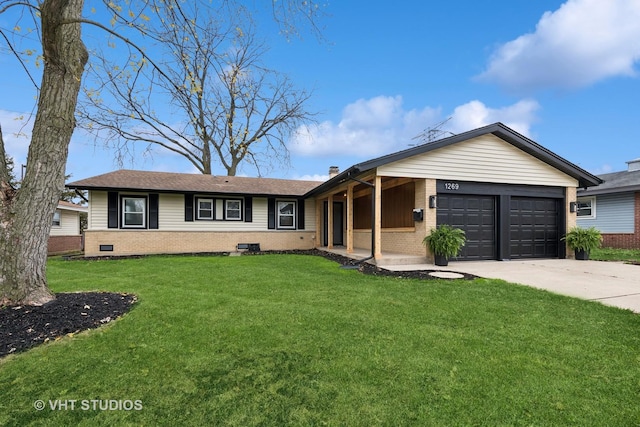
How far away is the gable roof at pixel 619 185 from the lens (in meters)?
13.3

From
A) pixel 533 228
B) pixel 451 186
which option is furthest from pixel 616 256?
pixel 451 186

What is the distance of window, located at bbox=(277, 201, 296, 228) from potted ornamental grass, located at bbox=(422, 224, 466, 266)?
749 cm

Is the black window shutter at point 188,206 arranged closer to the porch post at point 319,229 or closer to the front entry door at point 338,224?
the porch post at point 319,229

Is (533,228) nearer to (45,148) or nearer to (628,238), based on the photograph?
(628,238)

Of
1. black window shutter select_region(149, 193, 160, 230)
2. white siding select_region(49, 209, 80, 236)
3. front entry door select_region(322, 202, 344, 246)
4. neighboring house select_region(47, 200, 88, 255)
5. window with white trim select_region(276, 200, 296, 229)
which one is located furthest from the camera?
white siding select_region(49, 209, 80, 236)

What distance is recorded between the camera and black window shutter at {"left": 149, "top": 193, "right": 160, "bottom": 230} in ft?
42.7

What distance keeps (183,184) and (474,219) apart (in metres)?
11.6

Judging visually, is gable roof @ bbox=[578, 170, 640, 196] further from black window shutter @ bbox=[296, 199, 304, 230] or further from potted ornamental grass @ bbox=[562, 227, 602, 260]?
black window shutter @ bbox=[296, 199, 304, 230]

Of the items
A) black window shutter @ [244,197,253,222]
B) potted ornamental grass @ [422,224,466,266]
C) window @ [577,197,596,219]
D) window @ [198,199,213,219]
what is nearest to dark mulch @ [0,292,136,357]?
potted ornamental grass @ [422,224,466,266]

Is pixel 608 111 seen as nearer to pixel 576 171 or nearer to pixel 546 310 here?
pixel 576 171

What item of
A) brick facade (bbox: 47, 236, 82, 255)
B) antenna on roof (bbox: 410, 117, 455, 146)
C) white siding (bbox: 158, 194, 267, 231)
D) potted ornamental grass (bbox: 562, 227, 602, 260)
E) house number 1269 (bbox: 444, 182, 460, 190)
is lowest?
brick facade (bbox: 47, 236, 82, 255)

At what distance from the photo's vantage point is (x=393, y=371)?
2.66 meters

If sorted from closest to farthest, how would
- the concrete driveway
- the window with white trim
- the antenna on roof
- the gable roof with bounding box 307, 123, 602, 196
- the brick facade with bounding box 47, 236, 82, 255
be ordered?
the concrete driveway < the gable roof with bounding box 307, 123, 602, 196 < the antenna on roof < the window with white trim < the brick facade with bounding box 47, 236, 82, 255

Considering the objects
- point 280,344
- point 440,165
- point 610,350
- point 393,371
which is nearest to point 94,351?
point 280,344
